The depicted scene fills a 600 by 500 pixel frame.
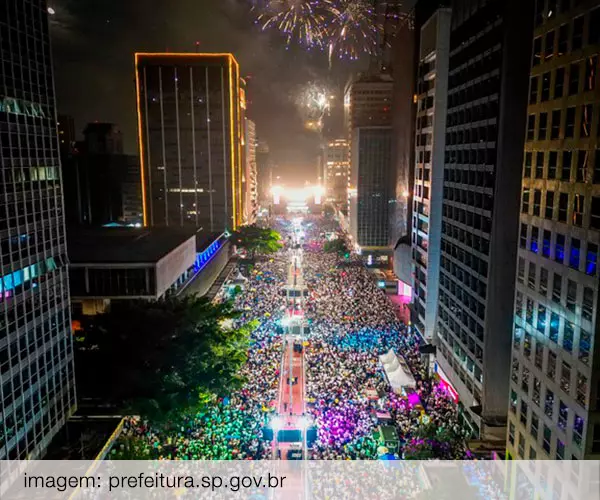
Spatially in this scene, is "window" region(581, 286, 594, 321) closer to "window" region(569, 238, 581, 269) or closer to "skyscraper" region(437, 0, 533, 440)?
"window" region(569, 238, 581, 269)

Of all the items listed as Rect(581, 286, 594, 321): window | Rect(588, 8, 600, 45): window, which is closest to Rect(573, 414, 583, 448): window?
Rect(581, 286, 594, 321): window

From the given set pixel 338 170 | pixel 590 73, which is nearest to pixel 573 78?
pixel 590 73

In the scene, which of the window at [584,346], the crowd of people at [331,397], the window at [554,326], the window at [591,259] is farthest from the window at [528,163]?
the crowd of people at [331,397]

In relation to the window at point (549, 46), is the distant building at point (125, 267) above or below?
below

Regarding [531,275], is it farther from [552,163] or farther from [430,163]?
[430,163]

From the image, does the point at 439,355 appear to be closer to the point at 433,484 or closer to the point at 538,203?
the point at 433,484

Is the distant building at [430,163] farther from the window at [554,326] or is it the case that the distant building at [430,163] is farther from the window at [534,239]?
the window at [554,326]
